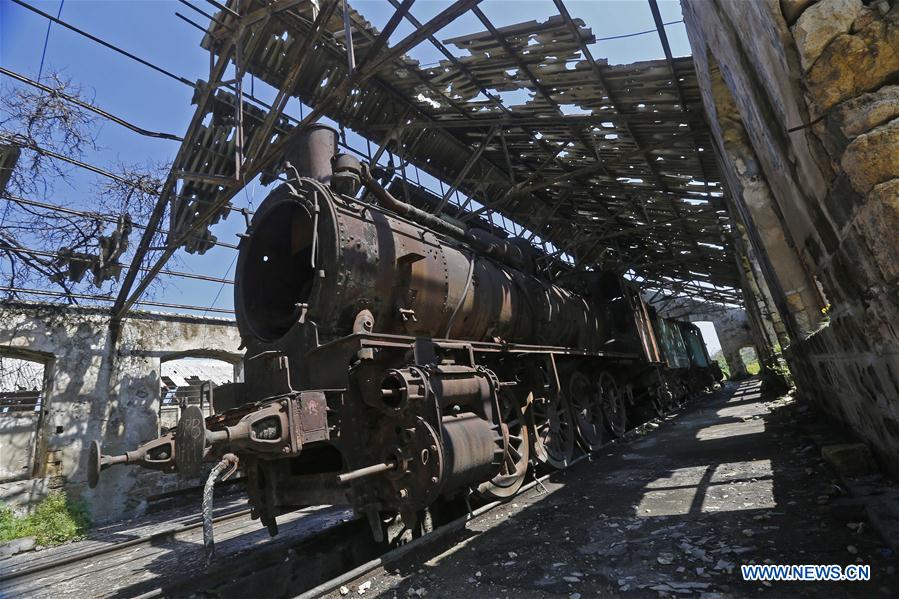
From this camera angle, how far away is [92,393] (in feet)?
29.2

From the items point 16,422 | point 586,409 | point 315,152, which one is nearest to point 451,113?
point 315,152

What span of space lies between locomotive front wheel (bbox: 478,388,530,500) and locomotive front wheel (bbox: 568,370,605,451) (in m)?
1.77

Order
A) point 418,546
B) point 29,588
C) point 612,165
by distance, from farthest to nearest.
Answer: point 612,165
point 29,588
point 418,546

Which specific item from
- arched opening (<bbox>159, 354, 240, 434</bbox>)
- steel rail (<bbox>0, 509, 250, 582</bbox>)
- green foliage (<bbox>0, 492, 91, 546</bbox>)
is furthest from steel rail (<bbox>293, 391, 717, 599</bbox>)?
arched opening (<bbox>159, 354, 240, 434</bbox>)

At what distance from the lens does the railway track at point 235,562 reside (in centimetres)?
341

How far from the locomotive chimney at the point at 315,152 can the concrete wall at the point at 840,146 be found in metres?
3.74

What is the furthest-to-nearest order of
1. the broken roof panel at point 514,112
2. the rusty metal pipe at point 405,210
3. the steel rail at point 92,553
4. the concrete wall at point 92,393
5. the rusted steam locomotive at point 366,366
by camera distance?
the concrete wall at point 92,393, the broken roof panel at point 514,112, the steel rail at point 92,553, the rusty metal pipe at point 405,210, the rusted steam locomotive at point 366,366

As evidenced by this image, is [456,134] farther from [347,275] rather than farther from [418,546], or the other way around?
[418,546]

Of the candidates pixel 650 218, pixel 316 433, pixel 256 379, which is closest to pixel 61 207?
pixel 256 379

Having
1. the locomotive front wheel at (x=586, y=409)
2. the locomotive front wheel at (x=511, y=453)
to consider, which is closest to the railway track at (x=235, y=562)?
the locomotive front wheel at (x=511, y=453)

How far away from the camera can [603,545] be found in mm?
3227

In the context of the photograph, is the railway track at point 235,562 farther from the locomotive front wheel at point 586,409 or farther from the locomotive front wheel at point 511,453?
the locomotive front wheel at point 586,409

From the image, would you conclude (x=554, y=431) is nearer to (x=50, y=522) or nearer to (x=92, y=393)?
(x=50, y=522)

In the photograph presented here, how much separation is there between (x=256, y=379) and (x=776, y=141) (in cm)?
436
